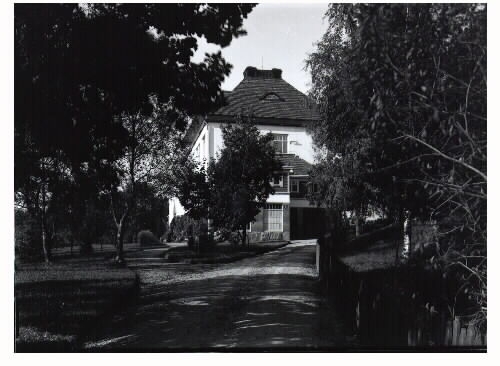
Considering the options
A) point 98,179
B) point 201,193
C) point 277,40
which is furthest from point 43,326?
point 277,40

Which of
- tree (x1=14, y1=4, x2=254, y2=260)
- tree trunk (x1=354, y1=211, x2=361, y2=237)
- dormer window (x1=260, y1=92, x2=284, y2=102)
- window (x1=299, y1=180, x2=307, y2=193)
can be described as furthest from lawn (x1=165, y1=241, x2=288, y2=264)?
dormer window (x1=260, y1=92, x2=284, y2=102)

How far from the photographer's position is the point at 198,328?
16.1 feet

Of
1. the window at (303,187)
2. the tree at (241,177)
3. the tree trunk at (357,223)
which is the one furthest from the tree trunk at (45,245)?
the tree trunk at (357,223)

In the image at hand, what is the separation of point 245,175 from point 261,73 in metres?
1.65

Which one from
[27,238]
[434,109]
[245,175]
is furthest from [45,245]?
[434,109]

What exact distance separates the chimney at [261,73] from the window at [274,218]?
1603mm

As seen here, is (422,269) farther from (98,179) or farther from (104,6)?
(104,6)

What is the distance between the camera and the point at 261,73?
16.8 feet

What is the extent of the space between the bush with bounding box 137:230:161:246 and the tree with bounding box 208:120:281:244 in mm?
871

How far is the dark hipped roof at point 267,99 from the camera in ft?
17.1

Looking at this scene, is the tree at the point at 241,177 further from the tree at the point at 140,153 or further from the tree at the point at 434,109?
the tree at the point at 434,109

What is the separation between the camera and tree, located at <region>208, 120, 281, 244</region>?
5684mm

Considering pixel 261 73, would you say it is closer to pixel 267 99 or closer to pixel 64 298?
pixel 267 99

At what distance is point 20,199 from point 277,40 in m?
3.49
